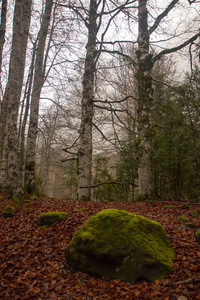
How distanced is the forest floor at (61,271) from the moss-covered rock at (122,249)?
13 cm

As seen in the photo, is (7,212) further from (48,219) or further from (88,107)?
(88,107)

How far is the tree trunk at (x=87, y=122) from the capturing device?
8.52 metres

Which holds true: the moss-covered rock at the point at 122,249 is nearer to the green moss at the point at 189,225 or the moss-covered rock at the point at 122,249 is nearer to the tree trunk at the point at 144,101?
the green moss at the point at 189,225

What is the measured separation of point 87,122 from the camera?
8828 mm

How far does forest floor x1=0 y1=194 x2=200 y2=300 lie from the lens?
286 centimetres

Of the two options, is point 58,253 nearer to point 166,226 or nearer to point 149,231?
point 149,231

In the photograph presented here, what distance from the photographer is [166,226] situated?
4.75 meters

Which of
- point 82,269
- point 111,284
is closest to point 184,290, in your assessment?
point 111,284

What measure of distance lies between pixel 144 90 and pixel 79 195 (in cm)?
546

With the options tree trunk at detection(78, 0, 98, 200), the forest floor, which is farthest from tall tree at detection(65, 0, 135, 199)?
the forest floor

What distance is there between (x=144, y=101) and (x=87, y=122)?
2705 millimetres

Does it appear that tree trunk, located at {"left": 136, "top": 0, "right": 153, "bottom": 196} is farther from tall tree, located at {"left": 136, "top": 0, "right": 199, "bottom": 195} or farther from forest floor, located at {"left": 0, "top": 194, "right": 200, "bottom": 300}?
forest floor, located at {"left": 0, "top": 194, "right": 200, "bottom": 300}

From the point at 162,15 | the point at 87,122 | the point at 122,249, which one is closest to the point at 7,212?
the point at 122,249

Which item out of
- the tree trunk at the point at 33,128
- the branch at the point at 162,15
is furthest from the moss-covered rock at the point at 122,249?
the branch at the point at 162,15
